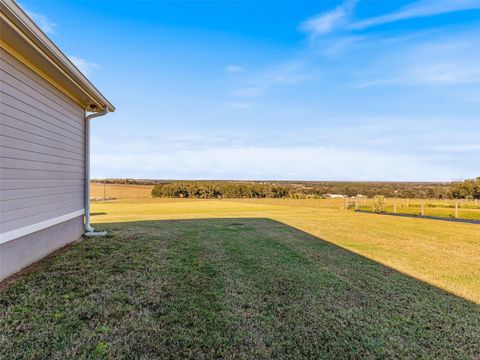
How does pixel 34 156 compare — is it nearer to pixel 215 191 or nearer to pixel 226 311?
pixel 226 311

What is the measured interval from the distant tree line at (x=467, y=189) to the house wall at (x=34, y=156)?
3964 centimetres

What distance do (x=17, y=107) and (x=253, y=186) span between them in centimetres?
3641

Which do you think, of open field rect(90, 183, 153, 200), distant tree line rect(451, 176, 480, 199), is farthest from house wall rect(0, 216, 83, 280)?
distant tree line rect(451, 176, 480, 199)

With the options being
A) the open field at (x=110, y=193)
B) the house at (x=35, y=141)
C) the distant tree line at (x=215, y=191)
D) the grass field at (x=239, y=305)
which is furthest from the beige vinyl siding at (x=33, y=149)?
the distant tree line at (x=215, y=191)

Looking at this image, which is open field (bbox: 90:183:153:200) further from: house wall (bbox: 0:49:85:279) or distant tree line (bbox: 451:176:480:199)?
distant tree line (bbox: 451:176:480:199)

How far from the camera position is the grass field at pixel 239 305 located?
207 centimetres

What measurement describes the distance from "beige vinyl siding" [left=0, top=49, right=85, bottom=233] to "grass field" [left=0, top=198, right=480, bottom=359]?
88 centimetres

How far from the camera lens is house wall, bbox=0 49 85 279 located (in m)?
3.24

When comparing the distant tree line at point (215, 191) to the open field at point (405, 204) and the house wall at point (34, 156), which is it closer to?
the open field at point (405, 204)

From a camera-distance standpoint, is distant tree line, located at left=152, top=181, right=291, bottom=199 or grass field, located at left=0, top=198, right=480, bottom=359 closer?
grass field, located at left=0, top=198, right=480, bottom=359

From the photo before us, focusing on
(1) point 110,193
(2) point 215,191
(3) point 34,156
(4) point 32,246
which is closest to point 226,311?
(4) point 32,246

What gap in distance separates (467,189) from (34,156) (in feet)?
136

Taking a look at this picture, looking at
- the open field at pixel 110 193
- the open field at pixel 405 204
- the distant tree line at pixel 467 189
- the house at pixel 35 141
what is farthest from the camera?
the distant tree line at pixel 467 189

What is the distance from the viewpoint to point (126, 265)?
4.09 metres
